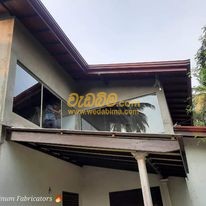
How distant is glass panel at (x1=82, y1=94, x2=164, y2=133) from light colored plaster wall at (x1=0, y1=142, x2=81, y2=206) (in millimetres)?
1873

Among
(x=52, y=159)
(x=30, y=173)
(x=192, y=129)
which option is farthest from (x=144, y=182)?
(x=192, y=129)

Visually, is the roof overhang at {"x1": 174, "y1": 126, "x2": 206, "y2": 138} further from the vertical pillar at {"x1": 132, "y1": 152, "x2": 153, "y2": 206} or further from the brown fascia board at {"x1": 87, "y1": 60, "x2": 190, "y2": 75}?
the vertical pillar at {"x1": 132, "y1": 152, "x2": 153, "y2": 206}

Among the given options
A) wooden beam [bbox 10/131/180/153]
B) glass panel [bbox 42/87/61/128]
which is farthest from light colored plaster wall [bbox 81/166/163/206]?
wooden beam [bbox 10/131/180/153]

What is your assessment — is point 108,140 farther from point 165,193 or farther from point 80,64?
point 80,64

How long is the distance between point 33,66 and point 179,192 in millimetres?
5506

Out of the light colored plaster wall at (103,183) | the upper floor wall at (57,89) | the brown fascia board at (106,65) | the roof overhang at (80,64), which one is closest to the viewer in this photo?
the upper floor wall at (57,89)

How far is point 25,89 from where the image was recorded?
5492 mm

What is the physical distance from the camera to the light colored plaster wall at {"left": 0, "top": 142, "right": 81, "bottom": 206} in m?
4.25

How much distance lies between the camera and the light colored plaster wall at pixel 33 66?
4.86 m

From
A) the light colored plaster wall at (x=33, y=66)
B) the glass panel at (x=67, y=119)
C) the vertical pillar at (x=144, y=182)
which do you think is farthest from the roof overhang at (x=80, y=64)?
the vertical pillar at (x=144, y=182)

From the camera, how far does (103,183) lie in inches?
287

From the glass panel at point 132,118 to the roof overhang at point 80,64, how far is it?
0.90 m

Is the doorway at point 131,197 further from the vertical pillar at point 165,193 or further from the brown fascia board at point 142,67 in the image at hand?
the brown fascia board at point 142,67

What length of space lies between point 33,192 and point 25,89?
8.09ft
